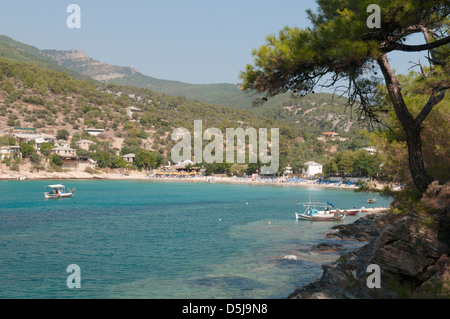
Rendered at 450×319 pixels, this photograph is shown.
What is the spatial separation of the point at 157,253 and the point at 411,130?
52.9 ft

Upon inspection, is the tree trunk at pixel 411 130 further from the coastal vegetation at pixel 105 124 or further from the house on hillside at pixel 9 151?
the house on hillside at pixel 9 151

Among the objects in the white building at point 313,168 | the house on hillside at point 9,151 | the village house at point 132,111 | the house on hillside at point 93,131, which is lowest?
the white building at point 313,168

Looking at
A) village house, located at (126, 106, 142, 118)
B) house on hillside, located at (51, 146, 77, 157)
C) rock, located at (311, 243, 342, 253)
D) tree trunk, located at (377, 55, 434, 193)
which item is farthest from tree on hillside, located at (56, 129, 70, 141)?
tree trunk, located at (377, 55, 434, 193)

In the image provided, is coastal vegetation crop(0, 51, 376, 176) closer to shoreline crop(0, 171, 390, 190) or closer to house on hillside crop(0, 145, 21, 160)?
house on hillside crop(0, 145, 21, 160)

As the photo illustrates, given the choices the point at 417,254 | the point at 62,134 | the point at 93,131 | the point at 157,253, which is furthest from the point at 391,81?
the point at 93,131

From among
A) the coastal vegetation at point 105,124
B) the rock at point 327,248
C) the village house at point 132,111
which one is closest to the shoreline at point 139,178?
the coastal vegetation at point 105,124

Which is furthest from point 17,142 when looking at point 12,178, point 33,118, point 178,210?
point 178,210

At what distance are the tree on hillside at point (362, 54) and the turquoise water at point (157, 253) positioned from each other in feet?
25.1

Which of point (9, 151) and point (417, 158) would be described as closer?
point (417, 158)

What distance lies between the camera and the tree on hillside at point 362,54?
8484 mm

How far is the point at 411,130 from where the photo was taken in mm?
9148

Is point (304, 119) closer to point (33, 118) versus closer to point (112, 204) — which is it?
point (33, 118)

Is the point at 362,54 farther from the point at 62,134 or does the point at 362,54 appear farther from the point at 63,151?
the point at 62,134
